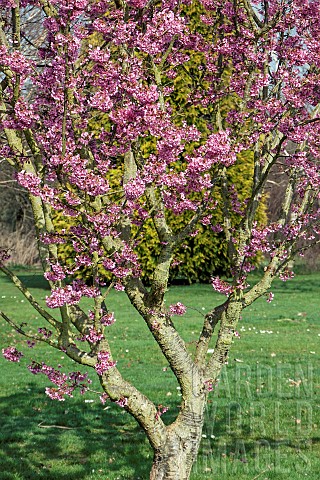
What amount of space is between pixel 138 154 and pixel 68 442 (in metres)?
4.09

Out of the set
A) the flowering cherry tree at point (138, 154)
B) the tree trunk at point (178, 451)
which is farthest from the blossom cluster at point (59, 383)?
the tree trunk at point (178, 451)

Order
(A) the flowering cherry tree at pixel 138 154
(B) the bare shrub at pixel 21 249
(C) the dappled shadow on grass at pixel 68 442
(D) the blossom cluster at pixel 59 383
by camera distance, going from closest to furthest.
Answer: (A) the flowering cherry tree at pixel 138 154 < (D) the blossom cluster at pixel 59 383 < (C) the dappled shadow on grass at pixel 68 442 < (B) the bare shrub at pixel 21 249

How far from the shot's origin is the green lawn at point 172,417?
272 inches

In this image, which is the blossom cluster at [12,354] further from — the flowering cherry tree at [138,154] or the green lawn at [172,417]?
Answer: the green lawn at [172,417]

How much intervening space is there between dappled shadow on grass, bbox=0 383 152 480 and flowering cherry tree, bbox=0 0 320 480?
186 centimetres

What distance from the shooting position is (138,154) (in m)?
4.82

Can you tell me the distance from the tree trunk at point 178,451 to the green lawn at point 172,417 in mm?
1495

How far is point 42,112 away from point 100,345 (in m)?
1.64

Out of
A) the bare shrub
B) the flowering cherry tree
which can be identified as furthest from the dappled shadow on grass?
the bare shrub

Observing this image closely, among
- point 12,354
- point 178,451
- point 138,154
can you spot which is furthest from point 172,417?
point 138,154

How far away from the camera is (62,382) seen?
16.4 ft

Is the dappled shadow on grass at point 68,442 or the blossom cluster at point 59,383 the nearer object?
the blossom cluster at point 59,383

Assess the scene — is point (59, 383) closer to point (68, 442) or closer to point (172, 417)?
point (68, 442)

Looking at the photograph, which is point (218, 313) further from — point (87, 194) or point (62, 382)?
point (87, 194)
